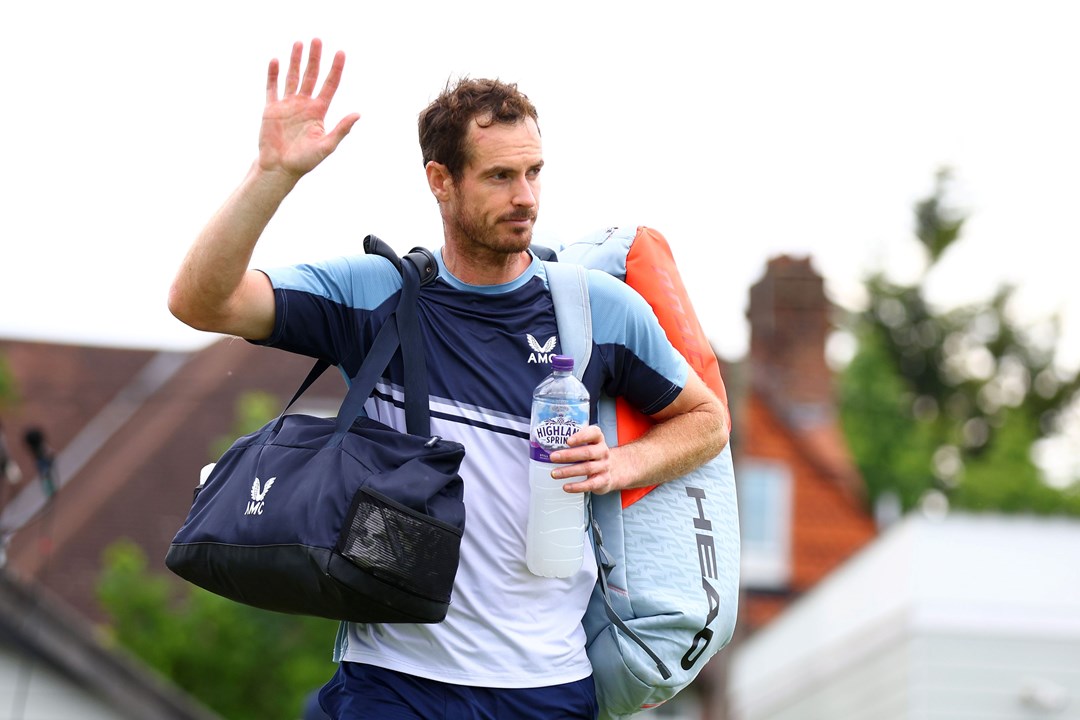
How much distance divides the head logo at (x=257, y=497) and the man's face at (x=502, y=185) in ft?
2.60

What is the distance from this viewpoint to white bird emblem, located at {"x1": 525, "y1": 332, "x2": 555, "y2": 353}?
4223 mm

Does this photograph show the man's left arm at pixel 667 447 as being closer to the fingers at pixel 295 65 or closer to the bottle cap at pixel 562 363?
the bottle cap at pixel 562 363

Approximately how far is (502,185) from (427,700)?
1.25 meters

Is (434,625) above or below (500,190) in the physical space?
below

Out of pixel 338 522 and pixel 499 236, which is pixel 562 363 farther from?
pixel 338 522

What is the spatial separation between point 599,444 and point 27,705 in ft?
42.0

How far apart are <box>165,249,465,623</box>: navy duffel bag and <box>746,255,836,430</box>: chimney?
104 ft

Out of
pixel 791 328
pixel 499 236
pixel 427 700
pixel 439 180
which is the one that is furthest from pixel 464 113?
pixel 791 328

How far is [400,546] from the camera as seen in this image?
383cm

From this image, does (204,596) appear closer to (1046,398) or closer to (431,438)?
(431,438)

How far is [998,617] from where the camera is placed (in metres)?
18.8

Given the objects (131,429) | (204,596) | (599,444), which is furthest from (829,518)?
(599,444)

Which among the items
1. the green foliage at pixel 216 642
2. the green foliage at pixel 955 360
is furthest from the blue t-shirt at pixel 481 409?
the green foliage at pixel 955 360

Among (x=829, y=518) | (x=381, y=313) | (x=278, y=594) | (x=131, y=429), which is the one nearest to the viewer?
(x=278, y=594)
